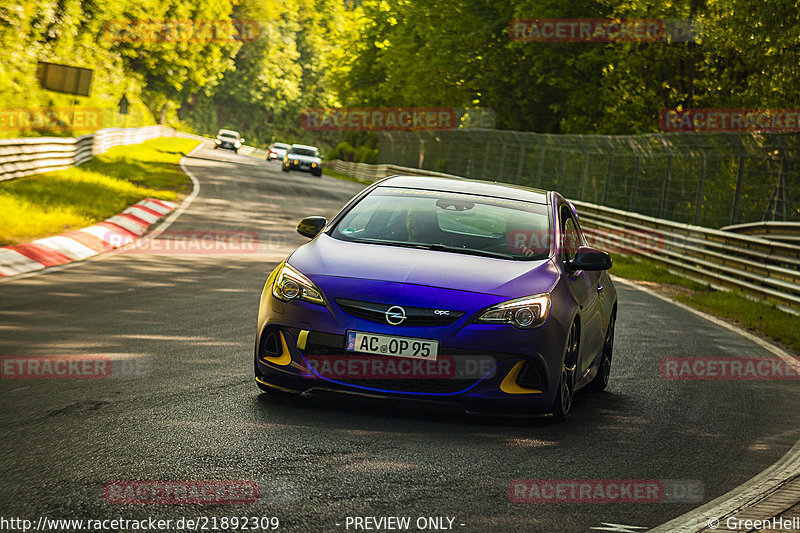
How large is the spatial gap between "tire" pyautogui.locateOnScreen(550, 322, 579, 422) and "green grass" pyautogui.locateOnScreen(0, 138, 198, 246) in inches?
390

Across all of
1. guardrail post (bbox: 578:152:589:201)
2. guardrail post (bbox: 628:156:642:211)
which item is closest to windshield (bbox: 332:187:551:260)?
guardrail post (bbox: 628:156:642:211)

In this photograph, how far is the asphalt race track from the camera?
4.79m

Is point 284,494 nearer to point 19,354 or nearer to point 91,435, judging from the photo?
point 91,435

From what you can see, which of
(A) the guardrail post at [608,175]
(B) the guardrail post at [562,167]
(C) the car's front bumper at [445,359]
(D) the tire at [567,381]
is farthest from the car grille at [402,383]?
(B) the guardrail post at [562,167]

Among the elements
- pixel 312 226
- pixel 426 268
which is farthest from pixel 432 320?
pixel 312 226

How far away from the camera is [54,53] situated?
39.6 meters

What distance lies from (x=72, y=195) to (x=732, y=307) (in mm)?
12873

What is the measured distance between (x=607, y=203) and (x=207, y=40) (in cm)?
5314

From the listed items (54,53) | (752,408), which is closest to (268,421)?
(752,408)

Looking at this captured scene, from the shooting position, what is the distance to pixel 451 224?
763 centimetres

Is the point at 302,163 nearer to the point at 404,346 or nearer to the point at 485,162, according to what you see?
the point at 485,162

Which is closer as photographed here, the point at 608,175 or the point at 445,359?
the point at 445,359

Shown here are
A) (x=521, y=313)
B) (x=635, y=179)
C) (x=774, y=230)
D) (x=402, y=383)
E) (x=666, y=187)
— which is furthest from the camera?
(x=635, y=179)

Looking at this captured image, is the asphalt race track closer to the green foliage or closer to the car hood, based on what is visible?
the car hood
